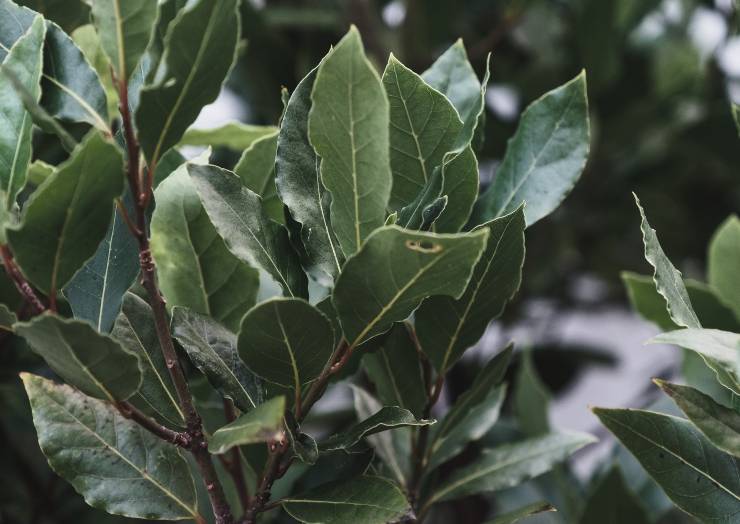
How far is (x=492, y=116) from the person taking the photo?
4.35ft

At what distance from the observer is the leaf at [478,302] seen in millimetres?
522

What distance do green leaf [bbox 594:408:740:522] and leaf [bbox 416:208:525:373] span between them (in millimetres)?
97

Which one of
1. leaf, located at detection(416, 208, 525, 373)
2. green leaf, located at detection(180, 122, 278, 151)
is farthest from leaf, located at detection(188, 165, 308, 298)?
green leaf, located at detection(180, 122, 278, 151)

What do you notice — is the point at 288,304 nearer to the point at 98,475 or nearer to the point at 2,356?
the point at 98,475

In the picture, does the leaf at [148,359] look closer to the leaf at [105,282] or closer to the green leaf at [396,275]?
the leaf at [105,282]

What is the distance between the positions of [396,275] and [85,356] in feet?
0.53

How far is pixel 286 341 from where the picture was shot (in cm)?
47

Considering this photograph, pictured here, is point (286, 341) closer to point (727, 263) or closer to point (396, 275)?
point (396, 275)

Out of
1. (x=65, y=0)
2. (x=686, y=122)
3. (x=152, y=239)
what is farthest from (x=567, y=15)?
(x=152, y=239)

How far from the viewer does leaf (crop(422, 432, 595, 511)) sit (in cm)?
65

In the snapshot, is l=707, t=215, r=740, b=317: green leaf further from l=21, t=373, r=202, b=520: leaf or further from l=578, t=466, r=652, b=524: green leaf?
l=21, t=373, r=202, b=520: leaf

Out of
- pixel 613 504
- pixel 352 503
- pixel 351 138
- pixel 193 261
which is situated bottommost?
pixel 613 504

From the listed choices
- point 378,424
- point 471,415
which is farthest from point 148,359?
point 471,415

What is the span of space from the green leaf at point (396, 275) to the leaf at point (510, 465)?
0.23 meters
